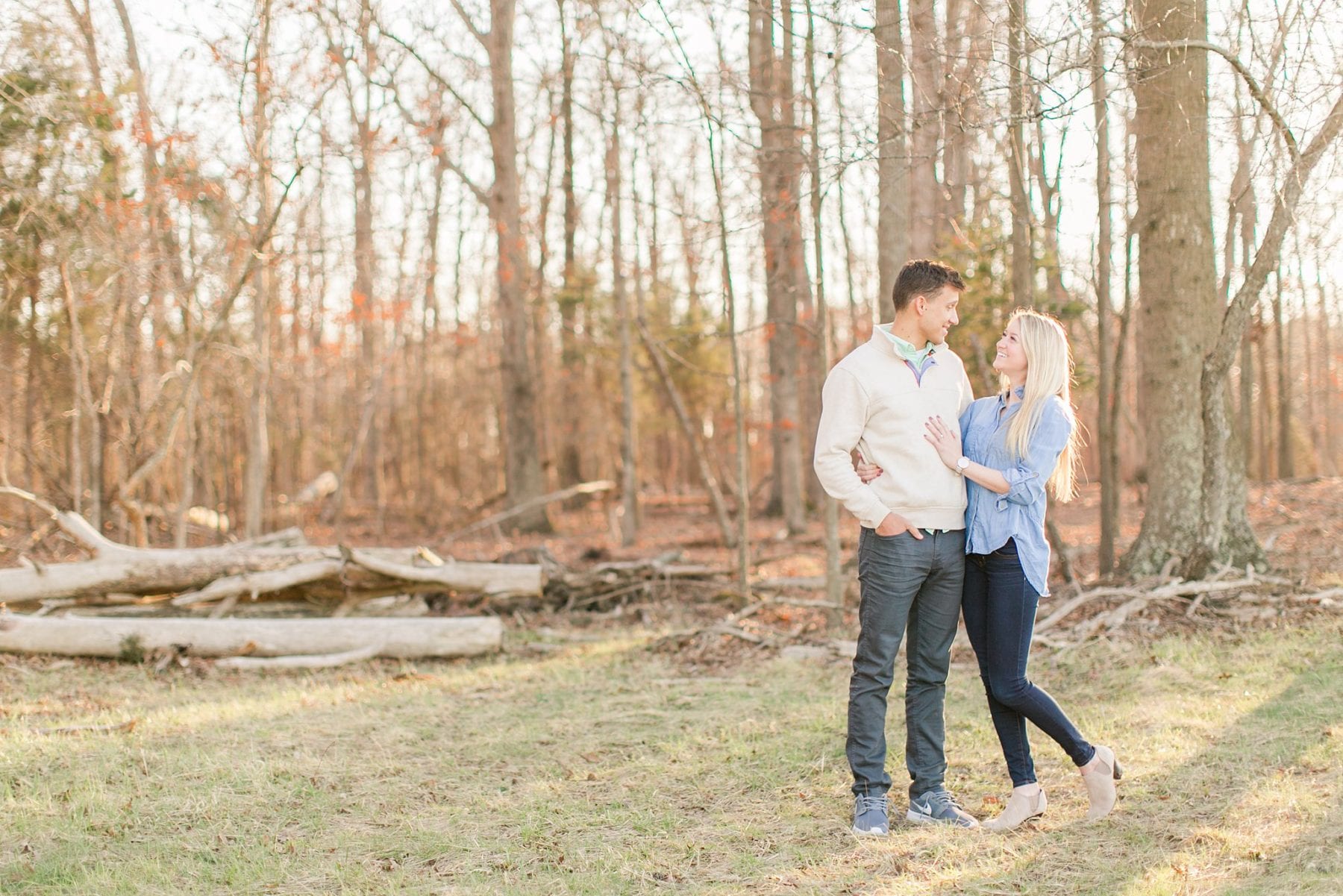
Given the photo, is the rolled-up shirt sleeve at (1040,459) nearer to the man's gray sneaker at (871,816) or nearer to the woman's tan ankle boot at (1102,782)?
the woman's tan ankle boot at (1102,782)

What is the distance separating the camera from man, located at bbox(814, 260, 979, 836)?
3.86 m

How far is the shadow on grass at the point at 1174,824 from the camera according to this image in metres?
3.37

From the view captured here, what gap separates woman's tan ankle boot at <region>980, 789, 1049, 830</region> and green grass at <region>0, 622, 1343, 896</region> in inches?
2.0

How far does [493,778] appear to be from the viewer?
194 inches

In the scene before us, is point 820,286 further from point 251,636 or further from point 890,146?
point 251,636

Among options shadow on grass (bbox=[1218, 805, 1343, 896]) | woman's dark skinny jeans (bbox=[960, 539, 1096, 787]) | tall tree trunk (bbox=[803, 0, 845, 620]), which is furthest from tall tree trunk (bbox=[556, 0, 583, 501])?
shadow on grass (bbox=[1218, 805, 1343, 896])

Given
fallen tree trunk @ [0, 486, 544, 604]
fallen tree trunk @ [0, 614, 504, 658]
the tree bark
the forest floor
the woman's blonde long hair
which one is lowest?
the forest floor

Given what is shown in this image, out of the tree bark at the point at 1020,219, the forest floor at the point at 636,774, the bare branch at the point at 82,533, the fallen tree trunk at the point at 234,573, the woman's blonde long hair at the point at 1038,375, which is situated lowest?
the forest floor at the point at 636,774

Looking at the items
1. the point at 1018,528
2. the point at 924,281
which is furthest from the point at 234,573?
the point at 1018,528

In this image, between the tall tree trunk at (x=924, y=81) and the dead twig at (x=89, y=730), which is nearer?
the dead twig at (x=89, y=730)

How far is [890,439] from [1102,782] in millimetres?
1516

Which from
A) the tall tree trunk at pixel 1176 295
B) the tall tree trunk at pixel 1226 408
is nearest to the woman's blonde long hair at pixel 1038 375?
the tall tree trunk at pixel 1226 408

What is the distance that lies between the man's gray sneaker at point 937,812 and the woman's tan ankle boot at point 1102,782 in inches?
17.6

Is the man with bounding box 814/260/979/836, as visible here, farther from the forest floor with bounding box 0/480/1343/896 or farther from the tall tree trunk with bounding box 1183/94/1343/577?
the tall tree trunk with bounding box 1183/94/1343/577
